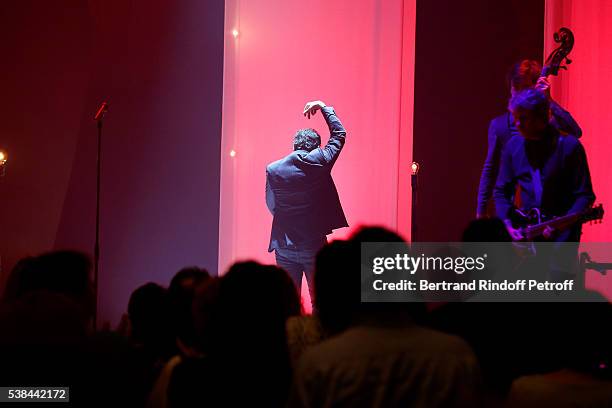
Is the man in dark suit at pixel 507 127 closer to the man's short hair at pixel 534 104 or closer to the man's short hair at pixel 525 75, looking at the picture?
the man's short hair at pixel 525 75

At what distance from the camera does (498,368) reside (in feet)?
6.43

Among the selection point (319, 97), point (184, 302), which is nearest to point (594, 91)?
point (319, 97)

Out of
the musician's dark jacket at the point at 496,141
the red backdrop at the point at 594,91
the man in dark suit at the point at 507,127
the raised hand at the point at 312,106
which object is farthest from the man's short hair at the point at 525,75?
the raised hand at the point at 312,106

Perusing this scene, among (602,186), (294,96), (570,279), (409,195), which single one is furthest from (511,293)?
(294,96)

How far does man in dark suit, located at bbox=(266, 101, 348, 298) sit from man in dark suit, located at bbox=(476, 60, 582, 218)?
1.82m

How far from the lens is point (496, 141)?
383 centimetres

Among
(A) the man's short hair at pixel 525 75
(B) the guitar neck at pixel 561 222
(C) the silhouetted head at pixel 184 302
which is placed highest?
(A) the man's short hair at pixel 525 75

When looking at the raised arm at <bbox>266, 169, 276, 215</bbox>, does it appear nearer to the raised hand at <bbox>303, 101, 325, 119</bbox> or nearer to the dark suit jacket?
the dark suit jacket

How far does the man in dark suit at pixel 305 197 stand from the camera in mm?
5527

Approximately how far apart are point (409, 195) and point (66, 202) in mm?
2977

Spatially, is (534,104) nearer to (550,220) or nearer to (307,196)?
(550,220)

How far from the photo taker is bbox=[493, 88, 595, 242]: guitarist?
3252 mm

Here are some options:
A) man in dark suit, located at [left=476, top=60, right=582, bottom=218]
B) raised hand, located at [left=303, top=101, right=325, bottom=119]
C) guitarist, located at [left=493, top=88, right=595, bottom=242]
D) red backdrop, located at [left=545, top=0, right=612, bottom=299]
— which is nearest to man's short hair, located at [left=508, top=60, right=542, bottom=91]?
man in dark suit, located at [left=476, top=60, right=582, bottom=218]

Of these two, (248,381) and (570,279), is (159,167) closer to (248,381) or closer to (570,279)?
(570,279)
